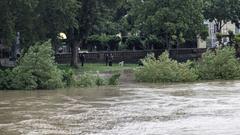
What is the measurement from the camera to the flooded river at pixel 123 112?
17219mm

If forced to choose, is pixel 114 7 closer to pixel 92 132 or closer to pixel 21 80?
pixel 21 80

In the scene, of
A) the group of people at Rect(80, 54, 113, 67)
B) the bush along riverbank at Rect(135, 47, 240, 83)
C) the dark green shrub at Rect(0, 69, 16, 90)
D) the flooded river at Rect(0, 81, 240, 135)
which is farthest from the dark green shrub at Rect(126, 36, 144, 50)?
the flooded river at Rect(0, 81, 240, 135)

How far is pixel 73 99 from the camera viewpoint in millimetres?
27312

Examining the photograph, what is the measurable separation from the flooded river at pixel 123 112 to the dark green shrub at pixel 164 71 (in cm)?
784

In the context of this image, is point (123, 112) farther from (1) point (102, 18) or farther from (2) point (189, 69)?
(1) point (102, 18)

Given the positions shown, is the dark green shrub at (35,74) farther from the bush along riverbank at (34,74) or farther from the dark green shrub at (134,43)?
the dark green shrub at (134,43)

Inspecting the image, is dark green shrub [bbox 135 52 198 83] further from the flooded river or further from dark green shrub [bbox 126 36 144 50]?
dark green shrub [bbox 126 36 144 50]

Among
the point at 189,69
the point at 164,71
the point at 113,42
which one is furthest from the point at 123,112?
the point at 113,42

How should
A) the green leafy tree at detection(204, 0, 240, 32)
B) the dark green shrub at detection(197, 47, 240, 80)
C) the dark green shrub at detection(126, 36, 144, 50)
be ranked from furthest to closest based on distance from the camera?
the green leafy tree at detection(204, 0, 240, 32) → the dark green shrub at detection(126, 36, 144, 50) → the dark green shrub at detection(197, 47, 240, 80)

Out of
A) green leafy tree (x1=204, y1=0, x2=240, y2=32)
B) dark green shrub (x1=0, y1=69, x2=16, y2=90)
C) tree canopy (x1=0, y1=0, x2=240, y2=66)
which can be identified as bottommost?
dark green shrub (x1=0, y1=69, x2=16, y2=90)

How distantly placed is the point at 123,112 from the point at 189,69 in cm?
2006

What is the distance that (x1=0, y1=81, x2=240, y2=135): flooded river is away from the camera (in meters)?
17.2

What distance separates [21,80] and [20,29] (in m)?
12.0

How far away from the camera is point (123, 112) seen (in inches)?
846
